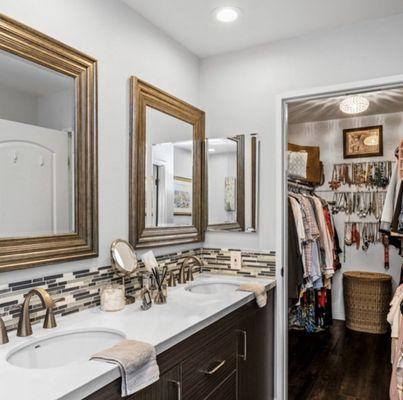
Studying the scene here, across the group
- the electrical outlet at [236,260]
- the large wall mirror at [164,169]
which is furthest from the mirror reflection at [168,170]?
the electrical outlet at [236,260]

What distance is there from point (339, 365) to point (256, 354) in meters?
1.43

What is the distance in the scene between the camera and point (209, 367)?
64.8 inches

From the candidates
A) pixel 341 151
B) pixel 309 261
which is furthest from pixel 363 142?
pixel 309 261

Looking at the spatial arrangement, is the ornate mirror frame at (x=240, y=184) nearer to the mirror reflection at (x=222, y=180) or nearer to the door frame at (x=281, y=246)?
the mirror reflection at (x=222, y=180)

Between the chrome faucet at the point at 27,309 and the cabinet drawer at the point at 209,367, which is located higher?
the chrome faucet at the point at 27,309

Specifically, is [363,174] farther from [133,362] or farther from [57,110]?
[133,362]

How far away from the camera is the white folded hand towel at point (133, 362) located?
1122mm

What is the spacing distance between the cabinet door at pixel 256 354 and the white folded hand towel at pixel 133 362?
2.68 feet

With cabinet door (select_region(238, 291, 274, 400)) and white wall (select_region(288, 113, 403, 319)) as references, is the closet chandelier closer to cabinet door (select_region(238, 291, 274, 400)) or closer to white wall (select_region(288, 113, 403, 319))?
white wall (select_region(288, 113, 403, 319))

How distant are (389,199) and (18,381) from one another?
2782 mm

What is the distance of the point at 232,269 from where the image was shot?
2.56 m

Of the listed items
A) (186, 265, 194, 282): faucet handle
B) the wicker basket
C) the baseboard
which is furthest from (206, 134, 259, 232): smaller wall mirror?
the baseboard

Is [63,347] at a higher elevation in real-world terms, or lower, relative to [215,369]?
higher

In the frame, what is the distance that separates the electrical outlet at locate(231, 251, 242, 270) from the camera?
253 cm
